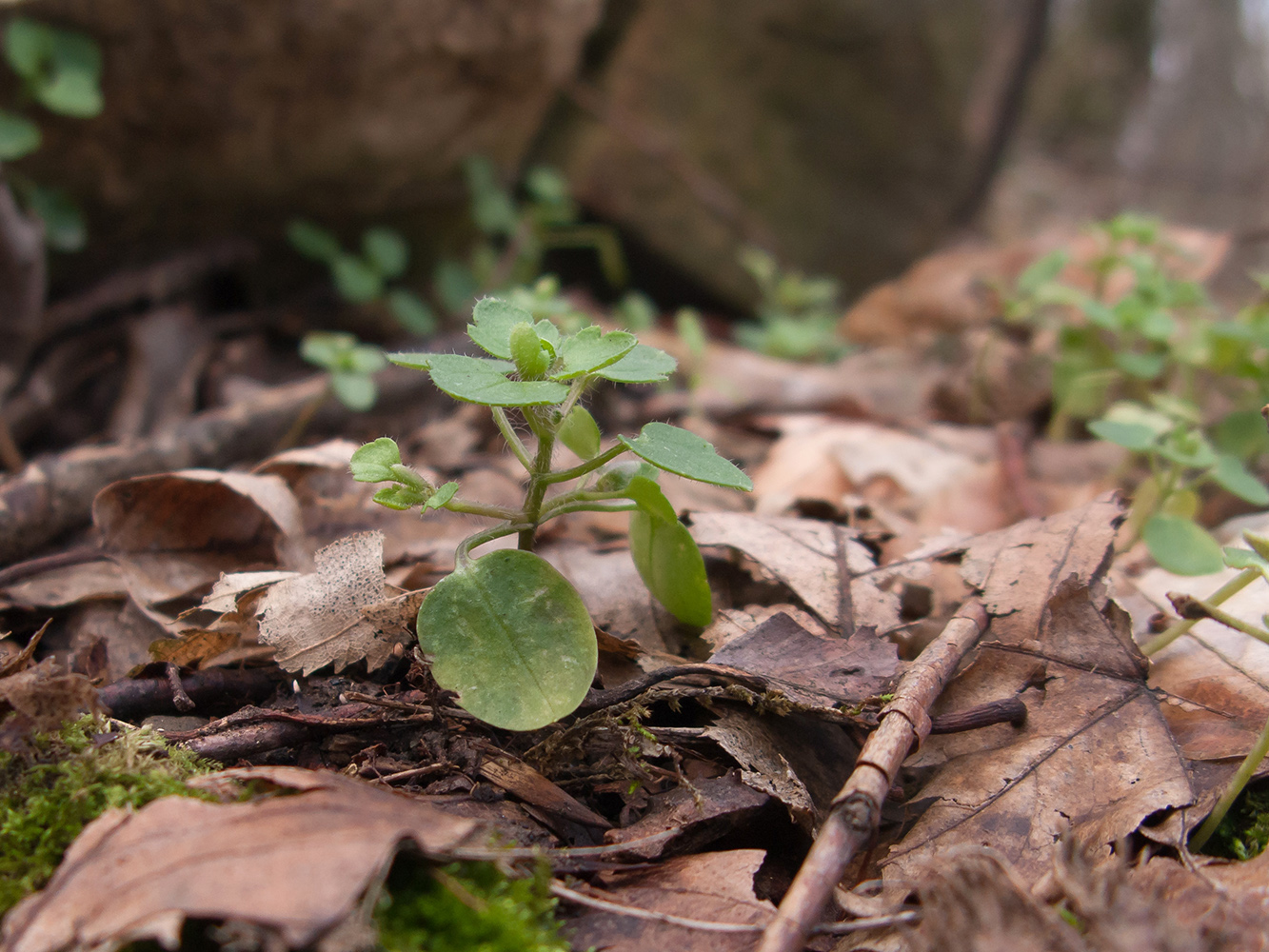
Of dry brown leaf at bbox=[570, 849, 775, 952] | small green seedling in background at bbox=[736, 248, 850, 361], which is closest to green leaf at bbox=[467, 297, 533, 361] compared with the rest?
dry brown leaf at bbox=[570, 849, 775, 952]

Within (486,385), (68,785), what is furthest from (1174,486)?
(68,785)

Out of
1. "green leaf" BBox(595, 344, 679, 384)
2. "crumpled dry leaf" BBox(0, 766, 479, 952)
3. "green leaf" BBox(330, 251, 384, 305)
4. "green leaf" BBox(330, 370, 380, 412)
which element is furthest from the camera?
"green leaf" BBox(330, 251, 384, 305)

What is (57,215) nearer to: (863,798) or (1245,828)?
(863,798)

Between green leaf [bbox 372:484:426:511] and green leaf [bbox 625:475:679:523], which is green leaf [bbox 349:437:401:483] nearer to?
green leaf [bbox 372:484:426:511]

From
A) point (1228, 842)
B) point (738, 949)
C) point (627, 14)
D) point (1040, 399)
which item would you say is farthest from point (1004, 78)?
point (738, 949)

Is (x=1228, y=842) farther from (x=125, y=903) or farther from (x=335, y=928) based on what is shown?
(x=125, y=903)

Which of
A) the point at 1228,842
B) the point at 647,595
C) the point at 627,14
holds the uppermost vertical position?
the point at 627,14
